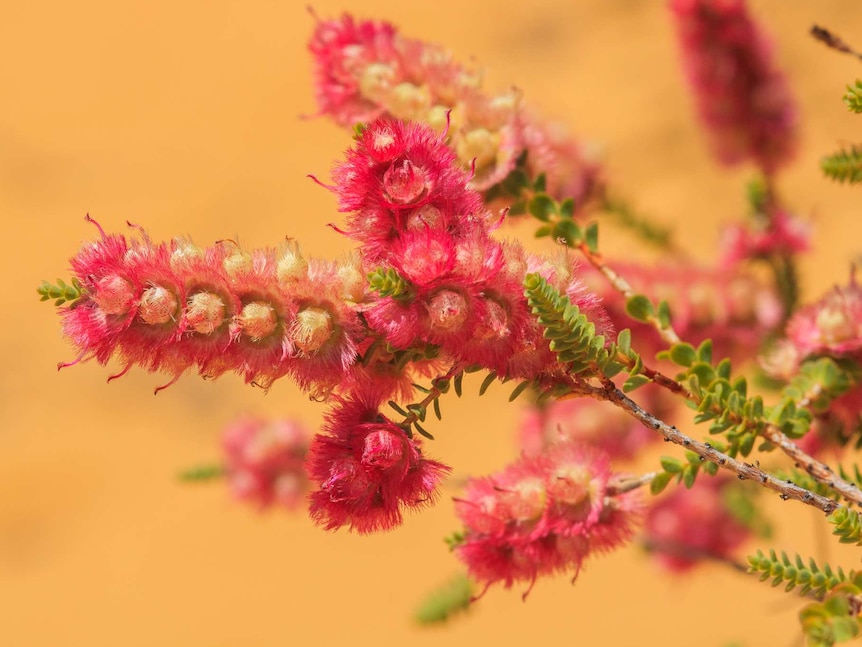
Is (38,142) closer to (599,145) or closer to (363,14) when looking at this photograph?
(363,14)

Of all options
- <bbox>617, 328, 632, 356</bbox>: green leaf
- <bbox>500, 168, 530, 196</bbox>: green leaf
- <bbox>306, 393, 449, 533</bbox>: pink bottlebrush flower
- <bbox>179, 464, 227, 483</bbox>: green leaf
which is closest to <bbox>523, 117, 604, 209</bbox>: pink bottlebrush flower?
<bbox>500, 168, 530, 196</bbox>: green leaf

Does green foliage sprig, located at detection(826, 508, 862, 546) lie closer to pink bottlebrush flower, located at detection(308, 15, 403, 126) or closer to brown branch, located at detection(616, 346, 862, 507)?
brown branch, located at detection(616, 346, 862, 507)

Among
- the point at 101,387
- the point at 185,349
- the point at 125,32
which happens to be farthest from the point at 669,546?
the point at 125,32

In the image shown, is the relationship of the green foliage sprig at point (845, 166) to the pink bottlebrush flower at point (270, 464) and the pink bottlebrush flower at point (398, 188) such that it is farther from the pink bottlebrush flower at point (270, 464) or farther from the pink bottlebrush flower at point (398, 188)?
the pink bottlebrush flower at point (270, 464)

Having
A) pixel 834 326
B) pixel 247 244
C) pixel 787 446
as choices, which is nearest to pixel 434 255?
pixel 787 446

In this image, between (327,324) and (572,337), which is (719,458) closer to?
(572,337)

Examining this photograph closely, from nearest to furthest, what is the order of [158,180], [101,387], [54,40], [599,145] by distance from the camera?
[599,145] → [101,387] → [158,180] → [54,40]

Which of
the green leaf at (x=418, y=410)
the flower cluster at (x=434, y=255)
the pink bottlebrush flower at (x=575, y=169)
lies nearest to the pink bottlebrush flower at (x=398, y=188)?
the flower cluster at (x=434, y=255)
